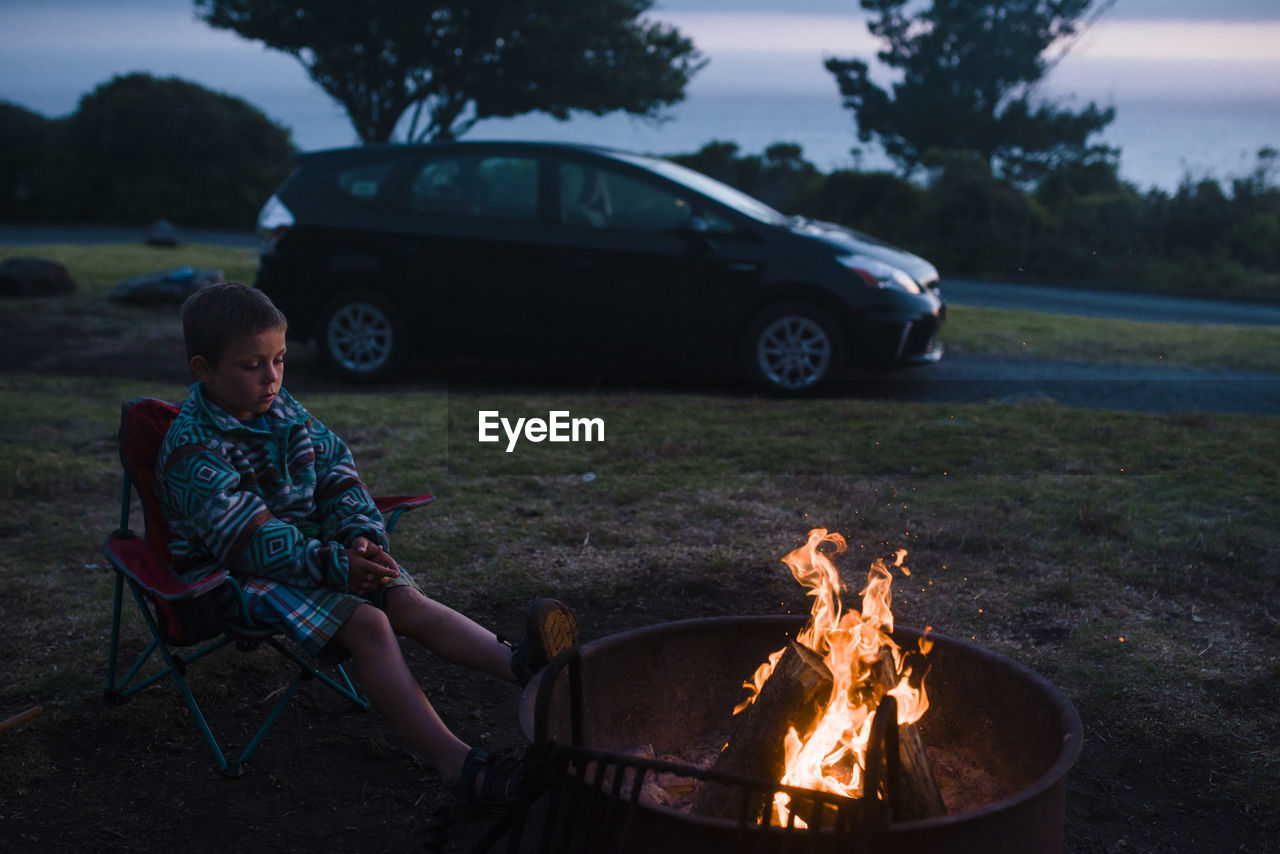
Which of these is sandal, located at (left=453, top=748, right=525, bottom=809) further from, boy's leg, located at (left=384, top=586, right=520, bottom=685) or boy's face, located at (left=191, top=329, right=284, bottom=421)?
boy's face, located at (left=191, top=329, right=284, bottom=421)

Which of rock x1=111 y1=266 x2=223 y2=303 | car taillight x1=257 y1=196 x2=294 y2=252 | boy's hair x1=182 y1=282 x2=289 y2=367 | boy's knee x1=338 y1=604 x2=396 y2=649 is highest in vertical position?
car taillight x1=257 y1=196 x2=294 y2=252

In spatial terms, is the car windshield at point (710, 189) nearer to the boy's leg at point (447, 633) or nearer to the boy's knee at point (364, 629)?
the boy's leg at point (447, 633)

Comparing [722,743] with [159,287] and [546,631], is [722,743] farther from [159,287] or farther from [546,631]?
[159,287]

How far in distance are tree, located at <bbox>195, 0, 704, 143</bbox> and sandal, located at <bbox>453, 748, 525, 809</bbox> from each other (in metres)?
21.0

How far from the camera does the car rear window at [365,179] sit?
804 cm

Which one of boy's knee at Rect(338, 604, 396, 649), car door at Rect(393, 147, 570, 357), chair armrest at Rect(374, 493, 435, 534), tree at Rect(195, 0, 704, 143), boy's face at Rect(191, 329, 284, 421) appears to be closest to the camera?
boy's knee at Rect(338, 604, 396, 649)

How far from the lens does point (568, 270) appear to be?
7.80 metres

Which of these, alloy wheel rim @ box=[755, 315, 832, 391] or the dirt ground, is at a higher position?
alloy wheel rim @ box=[755, 315, 832, 391]

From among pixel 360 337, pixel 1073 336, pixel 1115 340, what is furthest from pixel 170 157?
pixel 1115 340

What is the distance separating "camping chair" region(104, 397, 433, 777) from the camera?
8.67 ft

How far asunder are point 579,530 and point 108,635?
5.92ft

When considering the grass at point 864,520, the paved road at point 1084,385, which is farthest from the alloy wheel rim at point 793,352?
the grass at point 864,520

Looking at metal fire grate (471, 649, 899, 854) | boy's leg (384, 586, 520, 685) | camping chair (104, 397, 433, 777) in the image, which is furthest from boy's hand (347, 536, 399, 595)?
metal fire grate (471, 649, 899, 854)

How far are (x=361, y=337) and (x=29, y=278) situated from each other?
608 centimetres
